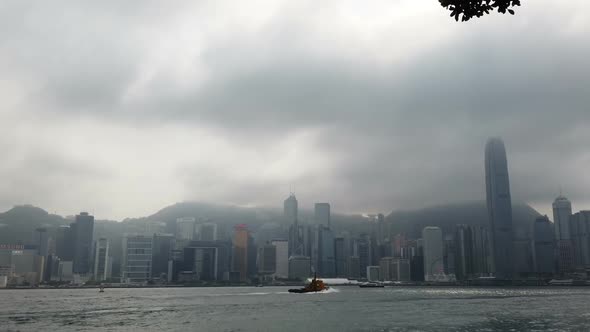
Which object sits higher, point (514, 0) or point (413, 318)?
point (514, 0)

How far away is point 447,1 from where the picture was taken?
17719mm

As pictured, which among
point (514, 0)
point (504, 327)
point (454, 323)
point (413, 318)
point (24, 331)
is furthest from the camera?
point (413, 318)

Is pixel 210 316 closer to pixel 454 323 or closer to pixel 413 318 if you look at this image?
pixel 413 318

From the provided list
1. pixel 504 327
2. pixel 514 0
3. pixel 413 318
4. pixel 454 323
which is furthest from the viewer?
pixel 413 318

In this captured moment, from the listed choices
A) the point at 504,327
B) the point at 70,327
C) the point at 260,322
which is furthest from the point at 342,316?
the point at 70,327

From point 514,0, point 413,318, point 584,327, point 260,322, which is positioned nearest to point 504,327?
point 584,327

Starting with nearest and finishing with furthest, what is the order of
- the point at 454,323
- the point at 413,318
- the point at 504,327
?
the point at 504,327 → the point at 454,323 → the point at 413,318

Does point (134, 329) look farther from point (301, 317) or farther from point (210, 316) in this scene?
point (301, 317)

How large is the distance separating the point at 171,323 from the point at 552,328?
7021 centimetres

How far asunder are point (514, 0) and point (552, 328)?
8500 cm

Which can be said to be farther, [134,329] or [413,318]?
[413,318]

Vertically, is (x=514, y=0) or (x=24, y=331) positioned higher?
(x=514, y=0)

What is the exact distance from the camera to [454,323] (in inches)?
3728

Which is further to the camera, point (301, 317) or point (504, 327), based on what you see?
point (301, 317)
